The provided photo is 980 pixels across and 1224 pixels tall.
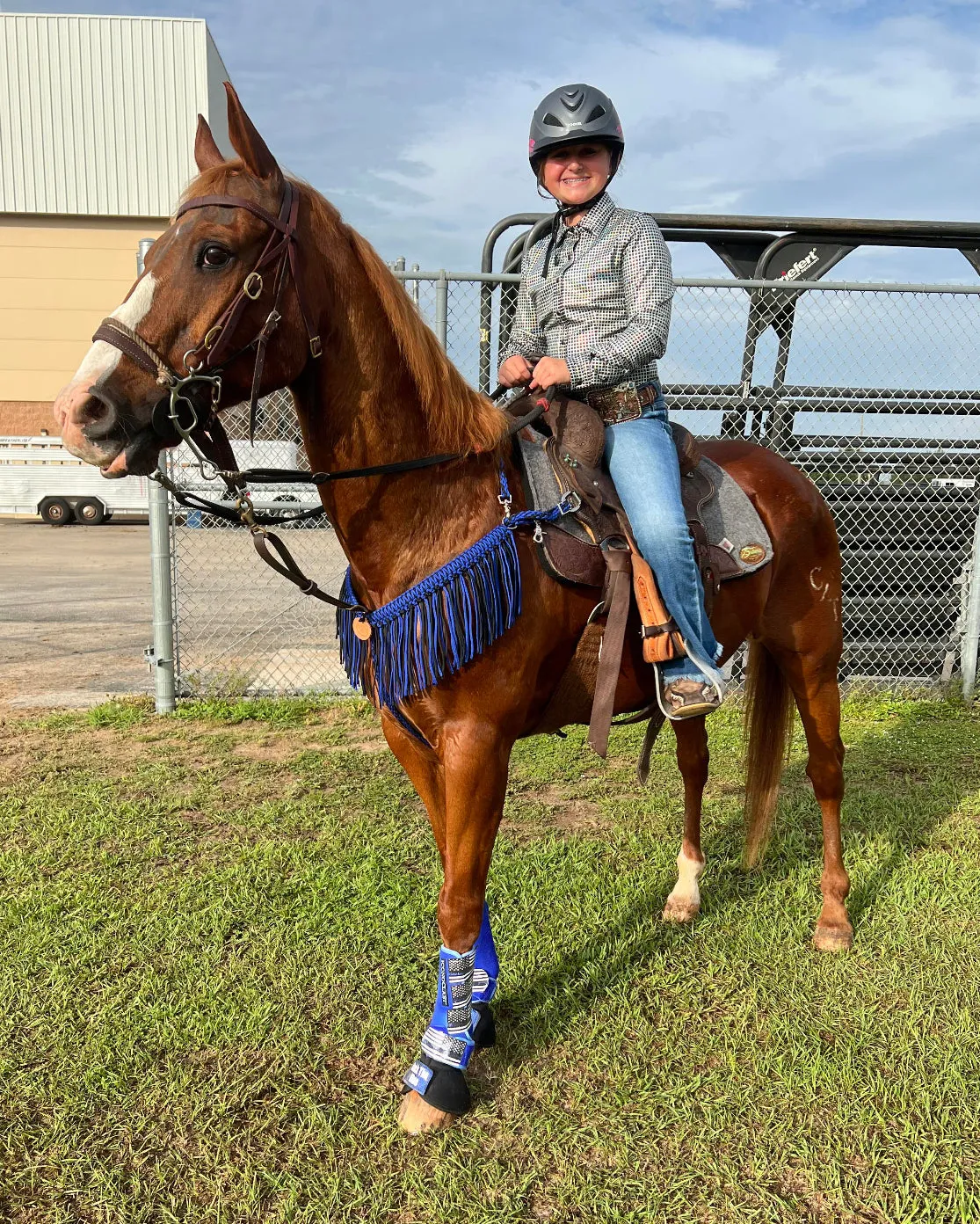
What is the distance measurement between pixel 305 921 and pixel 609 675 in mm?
1741

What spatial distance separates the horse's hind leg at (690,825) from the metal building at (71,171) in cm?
2953

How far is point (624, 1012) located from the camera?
2.76 m

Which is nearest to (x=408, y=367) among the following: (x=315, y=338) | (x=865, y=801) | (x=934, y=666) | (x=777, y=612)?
(x=315, y=338)

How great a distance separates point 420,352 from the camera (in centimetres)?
211

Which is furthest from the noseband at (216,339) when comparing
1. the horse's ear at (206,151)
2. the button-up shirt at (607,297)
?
the button-up shirt at (607,297)

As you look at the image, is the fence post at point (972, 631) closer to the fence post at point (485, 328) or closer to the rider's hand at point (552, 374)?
the fence post at point (485, 328)

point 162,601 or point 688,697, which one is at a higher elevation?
point 688,697

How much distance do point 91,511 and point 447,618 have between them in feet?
74.3

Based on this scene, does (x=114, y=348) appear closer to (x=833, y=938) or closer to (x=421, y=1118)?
(x=421, y=1118)

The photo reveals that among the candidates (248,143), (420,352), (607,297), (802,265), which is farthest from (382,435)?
(802,265)

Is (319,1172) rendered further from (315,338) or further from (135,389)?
(315,338)

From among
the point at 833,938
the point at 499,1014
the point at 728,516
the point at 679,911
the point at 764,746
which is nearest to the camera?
the point at 499,1014

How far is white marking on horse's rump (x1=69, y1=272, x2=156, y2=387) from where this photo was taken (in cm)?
171

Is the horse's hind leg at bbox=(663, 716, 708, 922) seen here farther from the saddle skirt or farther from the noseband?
the noseband
